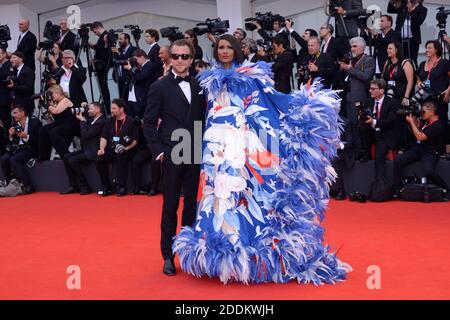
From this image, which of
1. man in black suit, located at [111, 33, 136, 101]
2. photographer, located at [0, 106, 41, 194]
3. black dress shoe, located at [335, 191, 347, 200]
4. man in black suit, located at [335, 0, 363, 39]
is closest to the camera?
black dress shoe, located at [335, 191, 347, 200]

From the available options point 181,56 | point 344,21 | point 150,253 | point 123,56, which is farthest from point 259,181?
point 123,56

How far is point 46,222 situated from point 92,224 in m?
0.63

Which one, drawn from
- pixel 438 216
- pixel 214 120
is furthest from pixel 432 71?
pixel 214 120

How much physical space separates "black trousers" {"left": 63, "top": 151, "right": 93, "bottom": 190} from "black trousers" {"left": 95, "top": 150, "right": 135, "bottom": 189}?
0.37m

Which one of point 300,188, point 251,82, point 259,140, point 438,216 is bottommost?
point 438,216

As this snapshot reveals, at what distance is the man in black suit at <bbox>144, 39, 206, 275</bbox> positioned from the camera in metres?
5.47

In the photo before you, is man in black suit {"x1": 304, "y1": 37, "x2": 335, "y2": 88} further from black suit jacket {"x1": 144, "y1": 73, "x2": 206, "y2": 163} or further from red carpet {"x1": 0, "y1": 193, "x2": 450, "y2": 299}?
black suit jacket {"x1": 144, "y1": 73, "x2": 206, "y2": 163}

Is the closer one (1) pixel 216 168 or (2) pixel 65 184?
(1) pixel 216 168

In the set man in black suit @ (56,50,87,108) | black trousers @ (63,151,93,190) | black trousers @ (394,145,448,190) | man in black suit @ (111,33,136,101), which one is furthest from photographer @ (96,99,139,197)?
black trousers @ (394,145,448,190)

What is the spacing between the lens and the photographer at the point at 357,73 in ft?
31.8

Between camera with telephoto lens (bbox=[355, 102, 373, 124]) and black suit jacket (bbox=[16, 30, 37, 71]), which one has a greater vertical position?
black suit jacket (bbox=[16, 30, 37, 71])

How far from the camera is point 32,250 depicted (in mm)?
6832

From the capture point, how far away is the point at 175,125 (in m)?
5.48

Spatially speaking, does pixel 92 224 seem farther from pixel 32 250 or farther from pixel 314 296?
pixel 314 296
